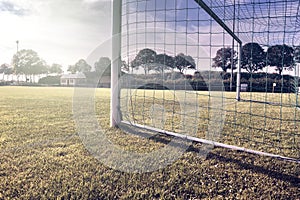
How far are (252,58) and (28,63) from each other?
40224 millimetres

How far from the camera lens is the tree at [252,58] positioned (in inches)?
293

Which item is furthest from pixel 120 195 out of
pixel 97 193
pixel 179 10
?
pixel 179 10

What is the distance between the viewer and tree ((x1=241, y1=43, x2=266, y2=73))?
293 inches

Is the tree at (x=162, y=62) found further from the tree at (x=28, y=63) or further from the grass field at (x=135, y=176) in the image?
the tree at (x=28, y=63)

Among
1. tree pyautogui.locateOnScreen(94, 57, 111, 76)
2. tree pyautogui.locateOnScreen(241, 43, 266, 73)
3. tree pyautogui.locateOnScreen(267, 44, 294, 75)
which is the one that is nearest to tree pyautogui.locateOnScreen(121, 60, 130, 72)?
tree pyautogui.locateOnScreen(94, 57, 111, 76)

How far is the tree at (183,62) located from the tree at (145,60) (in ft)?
2.06

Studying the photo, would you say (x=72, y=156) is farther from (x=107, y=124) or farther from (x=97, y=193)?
(x=107, y=124)

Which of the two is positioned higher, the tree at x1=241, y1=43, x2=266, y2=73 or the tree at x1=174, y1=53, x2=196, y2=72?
the tree at x1=241, y1=43, x2=266, y2=73

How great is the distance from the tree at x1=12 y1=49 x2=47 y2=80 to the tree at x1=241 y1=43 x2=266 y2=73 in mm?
38480

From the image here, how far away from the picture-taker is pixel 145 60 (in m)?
4.15

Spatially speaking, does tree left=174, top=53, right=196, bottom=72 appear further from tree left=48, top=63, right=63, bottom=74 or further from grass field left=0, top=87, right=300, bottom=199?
tree left=48, top=63, right=63, bottom=74

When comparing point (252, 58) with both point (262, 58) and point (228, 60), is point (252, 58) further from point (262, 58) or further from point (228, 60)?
point (228, 60)

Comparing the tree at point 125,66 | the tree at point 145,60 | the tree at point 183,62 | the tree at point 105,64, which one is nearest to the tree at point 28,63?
the tree at point 105,64


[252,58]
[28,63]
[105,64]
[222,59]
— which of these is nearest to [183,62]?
[222,59]
